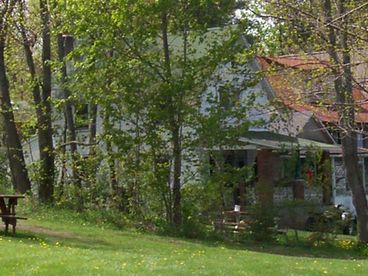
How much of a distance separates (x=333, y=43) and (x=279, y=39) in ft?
7.67

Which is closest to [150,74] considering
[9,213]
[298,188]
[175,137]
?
[175,137]

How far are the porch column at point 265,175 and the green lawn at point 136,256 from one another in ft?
5.59

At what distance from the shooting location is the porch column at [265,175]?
22.7 metres

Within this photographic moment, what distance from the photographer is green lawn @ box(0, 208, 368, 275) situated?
12844mm

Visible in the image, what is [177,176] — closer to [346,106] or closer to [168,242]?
[168,242]

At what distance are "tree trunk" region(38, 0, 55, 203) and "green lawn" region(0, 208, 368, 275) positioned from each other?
5.59 metres

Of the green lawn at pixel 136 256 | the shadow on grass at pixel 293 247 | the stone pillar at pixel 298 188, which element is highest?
the stone pillar at pixel 298 188

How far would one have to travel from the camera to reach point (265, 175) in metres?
29.2

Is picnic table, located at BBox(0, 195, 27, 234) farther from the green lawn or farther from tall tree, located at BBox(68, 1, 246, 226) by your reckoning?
tall tree, located at BBox(68, 1, 246, 226)

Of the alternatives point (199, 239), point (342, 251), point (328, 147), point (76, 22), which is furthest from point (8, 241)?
point (328, 147)

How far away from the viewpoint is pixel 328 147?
116ft

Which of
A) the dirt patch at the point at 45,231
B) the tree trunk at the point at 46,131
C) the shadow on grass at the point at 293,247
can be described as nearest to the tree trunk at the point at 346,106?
the shadow on grass at the point at 293,247

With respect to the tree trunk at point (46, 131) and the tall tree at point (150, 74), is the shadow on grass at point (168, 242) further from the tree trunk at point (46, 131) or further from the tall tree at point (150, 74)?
the tree trunk at point (46, 131)

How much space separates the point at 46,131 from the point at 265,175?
7774 millimetres
